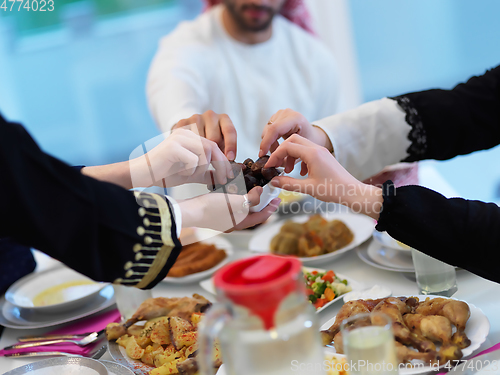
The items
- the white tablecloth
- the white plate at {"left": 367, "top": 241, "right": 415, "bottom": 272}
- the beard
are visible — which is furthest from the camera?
the beard

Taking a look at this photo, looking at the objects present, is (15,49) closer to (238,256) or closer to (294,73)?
(294,73)

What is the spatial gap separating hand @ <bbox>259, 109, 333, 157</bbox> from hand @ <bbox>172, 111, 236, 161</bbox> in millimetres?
63

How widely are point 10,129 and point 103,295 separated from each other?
0.75 m

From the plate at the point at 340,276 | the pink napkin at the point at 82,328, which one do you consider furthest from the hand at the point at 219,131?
the pink napkin at the point at 82,328

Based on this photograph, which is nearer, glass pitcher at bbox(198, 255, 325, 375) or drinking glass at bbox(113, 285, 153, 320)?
glass pitcher at bbox(198, 255, 325, 375)

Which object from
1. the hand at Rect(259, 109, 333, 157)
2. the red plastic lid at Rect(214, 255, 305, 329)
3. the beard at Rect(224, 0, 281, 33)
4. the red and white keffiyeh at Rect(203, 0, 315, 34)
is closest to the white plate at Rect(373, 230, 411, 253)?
the hand at Rect(259, 109, 333, 157)

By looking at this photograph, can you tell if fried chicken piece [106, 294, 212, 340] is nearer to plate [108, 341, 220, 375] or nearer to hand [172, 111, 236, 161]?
plate [108, 341, 220, 375]

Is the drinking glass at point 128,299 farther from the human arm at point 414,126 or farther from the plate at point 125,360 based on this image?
the human arm at point 414,126

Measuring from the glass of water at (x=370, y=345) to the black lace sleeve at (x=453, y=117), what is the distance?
0.79 m

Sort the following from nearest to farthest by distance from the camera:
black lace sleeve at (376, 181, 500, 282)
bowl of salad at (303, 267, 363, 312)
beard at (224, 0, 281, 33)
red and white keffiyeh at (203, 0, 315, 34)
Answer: black lace sleeve at (376, 181, 500, 282) → bowl of salad at (303, 267, 363, 312) → beard at (224, 0, 281, 33) → red and white keffiyeh at (203, 0, 315, 34)

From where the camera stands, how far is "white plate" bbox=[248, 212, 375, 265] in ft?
3.92

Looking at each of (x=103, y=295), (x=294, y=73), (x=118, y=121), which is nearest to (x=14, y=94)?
(x=118, y=121)

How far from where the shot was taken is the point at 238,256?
1.34 meters

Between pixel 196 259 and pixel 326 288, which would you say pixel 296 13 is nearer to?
pixel 196 259
